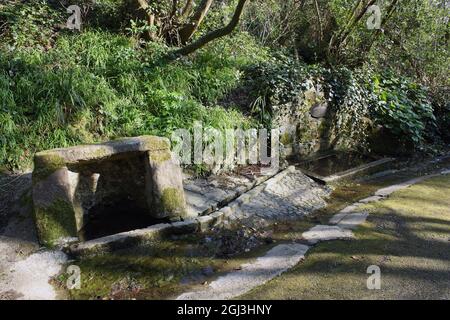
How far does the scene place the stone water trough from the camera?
3.39 m

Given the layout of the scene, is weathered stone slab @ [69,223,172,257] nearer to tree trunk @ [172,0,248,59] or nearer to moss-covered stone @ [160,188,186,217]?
moss-covered stone @ [160,188,186,217]

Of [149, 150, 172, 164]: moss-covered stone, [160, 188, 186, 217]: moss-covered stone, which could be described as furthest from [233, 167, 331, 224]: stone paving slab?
[149, 150, 172, 164]: moss-covered stone

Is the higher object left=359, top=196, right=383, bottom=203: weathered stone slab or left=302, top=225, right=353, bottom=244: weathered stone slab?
left=359, top=196, right=383, bottom=203: weathered stone slab

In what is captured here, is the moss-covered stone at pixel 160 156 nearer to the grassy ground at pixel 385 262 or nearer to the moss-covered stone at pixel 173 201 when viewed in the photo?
the moss-covered stone at pixel 173 201

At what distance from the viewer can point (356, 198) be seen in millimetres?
5309

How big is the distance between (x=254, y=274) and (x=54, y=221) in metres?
1.78

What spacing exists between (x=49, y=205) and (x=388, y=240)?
320 centimetres

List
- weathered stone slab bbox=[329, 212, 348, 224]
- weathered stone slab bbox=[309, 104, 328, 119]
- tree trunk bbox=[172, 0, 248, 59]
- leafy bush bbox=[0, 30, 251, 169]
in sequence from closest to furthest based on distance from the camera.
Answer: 1. weathered stone slab bbox=[329, 212, 348, 224]
2. leafy bush bbox=[0, 30, 251, 169]
3. tree trunk bbox=[172, 0, 248, 59]
4. weathered stone slab bbox=[309, 104, 328, 119]

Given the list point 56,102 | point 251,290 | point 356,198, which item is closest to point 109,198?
point 56,102

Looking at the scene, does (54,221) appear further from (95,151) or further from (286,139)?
(286,139)

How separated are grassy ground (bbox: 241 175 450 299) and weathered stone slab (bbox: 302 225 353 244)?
11 cm

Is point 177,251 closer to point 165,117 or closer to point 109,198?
point 109,198

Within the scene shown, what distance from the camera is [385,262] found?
3479 millimetres

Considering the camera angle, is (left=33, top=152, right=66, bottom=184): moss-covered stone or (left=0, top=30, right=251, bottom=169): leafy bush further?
(left=0, top=30, right=251, bottom=169): leafy bush
